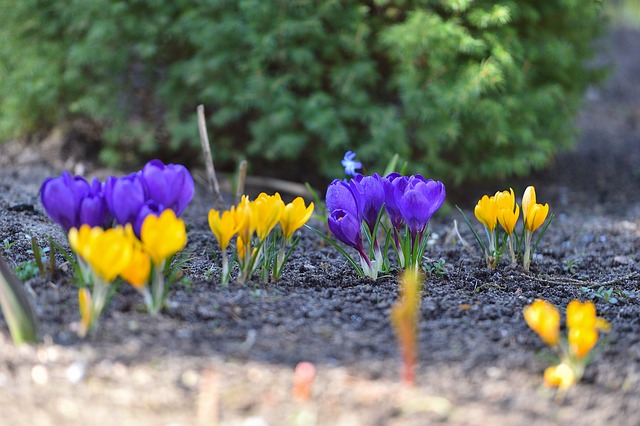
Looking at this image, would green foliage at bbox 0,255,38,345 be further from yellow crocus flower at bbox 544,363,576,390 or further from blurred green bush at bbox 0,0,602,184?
blurred green bush at bbox 0,0,602,184

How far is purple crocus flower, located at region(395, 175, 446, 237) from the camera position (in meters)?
2.15

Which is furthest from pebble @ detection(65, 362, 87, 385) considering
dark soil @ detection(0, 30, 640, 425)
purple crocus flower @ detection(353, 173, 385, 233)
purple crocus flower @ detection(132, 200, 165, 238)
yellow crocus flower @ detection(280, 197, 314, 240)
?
purple crocus flower @ detection(353, 173, 385, 233)

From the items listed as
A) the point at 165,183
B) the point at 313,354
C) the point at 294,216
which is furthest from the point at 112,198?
the point at 313,354

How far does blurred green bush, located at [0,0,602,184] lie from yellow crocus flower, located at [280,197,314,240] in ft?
5.39

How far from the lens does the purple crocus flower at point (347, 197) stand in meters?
2.17

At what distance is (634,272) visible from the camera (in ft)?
8.79

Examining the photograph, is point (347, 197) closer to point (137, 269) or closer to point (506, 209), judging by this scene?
point (506, 209)

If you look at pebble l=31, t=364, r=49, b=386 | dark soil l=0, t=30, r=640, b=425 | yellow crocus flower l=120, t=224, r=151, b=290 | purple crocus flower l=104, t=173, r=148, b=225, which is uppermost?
purple crocus flower l=104, t=173, r=148, b=225

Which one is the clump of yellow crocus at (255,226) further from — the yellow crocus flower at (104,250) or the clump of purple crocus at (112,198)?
the yellow crocus flower at (104,250)

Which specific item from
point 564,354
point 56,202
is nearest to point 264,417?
point 564,354

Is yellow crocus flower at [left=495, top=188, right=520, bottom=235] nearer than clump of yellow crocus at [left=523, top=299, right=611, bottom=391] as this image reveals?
No

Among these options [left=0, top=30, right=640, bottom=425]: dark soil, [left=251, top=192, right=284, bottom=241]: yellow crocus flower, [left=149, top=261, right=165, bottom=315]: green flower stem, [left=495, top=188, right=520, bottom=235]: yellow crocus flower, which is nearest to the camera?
[left=0, top=30, right=640, bottom=425]: dark soil

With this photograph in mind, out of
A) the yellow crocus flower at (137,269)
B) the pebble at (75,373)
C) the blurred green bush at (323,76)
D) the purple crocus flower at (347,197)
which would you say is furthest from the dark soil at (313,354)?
the blurred green bush at (323,76)

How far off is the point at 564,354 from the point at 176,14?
3069mm
